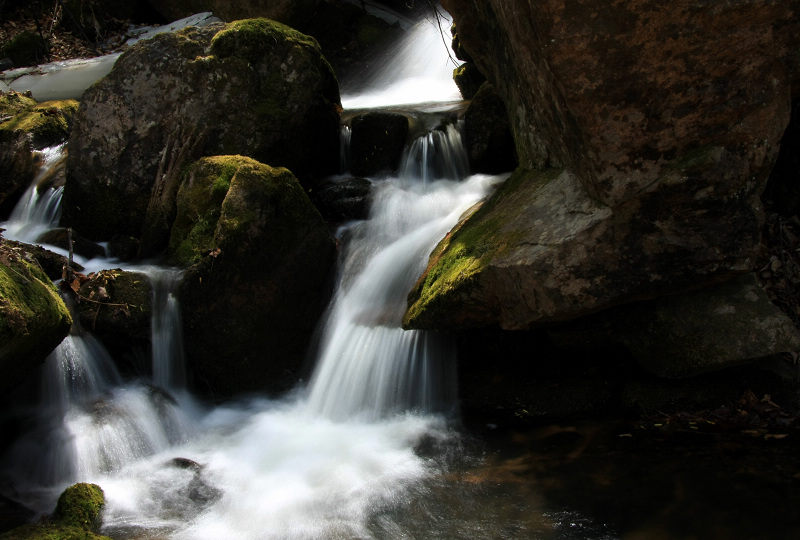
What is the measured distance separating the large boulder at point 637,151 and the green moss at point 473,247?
3 cm

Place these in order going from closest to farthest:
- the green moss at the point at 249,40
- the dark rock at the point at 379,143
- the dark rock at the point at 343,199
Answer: the dark rock at the point at 343,199 < the green moss at the point at 249,40 < the dark rock at the point at 379,143

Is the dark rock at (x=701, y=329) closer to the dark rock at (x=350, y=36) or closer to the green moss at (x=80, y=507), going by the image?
the green moss at (x=80, y=507)

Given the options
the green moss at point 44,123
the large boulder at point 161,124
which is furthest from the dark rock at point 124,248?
the green moss at point 44,123

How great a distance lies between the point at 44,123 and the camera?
30.4ft

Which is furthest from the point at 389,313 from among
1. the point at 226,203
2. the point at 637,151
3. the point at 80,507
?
the point at 80,507

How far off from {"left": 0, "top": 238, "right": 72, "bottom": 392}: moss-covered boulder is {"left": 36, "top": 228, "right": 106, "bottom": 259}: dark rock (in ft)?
6.98

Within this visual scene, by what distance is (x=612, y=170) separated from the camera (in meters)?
3.81

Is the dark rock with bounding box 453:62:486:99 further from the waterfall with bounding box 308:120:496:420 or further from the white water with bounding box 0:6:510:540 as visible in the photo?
the white water with bounding box 0:6:510:540

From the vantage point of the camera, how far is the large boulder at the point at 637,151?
3477 millimetres

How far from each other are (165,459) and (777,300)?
4.71 meters

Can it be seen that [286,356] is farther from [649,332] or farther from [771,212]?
[771,212]

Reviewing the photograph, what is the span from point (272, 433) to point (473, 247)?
7.19 ft

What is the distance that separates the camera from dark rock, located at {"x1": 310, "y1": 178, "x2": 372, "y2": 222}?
24.3 ft

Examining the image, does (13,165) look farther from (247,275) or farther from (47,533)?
(47,533)
